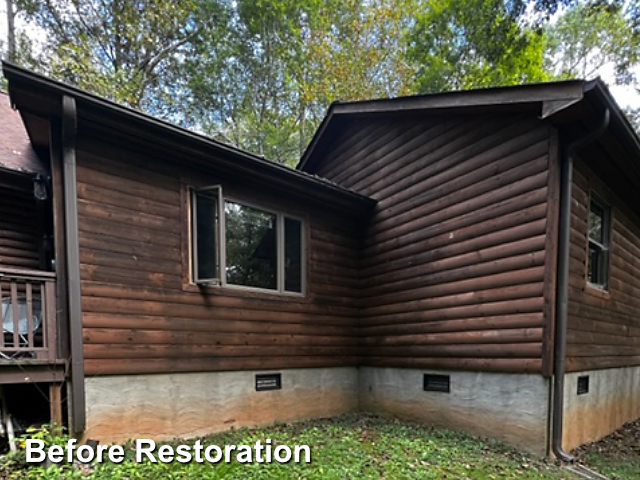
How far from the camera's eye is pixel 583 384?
5.05 metres

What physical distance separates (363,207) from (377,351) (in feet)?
8.36

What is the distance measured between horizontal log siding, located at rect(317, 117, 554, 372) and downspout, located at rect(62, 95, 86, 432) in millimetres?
4388

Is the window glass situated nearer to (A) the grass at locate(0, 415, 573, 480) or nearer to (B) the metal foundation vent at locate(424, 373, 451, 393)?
(A) the grass at locate(0, 415, 573, 480)

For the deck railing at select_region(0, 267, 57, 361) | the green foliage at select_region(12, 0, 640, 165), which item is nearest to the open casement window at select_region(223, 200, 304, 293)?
the deck railing at select_region(0, 267, 57, 361)

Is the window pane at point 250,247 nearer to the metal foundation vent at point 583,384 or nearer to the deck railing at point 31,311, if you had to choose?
the deck railing at point 31,311

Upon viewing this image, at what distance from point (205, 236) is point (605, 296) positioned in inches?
232

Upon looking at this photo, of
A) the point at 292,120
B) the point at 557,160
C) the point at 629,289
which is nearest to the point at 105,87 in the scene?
the point at 292,120

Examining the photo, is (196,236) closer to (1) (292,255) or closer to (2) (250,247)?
(2) (250,247)

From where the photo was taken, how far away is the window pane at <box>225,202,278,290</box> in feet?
17.5

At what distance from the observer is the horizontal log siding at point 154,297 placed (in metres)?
4.13

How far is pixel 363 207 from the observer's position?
6887 millimetres

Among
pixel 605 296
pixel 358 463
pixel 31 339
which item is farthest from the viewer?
pixel 605 296

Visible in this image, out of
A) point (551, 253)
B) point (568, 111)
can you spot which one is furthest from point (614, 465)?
point (568, 111)

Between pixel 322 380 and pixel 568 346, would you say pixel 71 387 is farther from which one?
pixel 568 346
